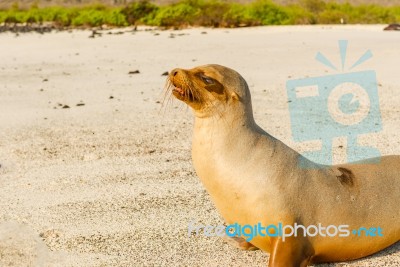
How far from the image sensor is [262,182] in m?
3.10

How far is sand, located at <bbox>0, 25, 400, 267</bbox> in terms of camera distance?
3.69 meters

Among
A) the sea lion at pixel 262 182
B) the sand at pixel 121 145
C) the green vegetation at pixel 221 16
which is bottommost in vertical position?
the sand at pixel 121 145

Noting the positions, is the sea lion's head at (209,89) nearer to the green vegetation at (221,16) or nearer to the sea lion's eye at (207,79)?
the sea lion's eye at (207,79)

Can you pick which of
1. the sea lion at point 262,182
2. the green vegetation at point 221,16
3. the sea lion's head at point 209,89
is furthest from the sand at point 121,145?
the green vegetation at point 221,16

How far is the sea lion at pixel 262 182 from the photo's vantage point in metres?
3.09

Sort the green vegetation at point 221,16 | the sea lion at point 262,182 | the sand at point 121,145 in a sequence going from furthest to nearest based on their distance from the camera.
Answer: the green vegetation at point 221,16 < the sand at point 121,145 < the sea lion at point 262,182

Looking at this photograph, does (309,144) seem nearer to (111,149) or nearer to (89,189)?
(111,149)

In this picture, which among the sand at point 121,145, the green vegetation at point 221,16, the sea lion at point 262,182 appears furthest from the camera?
the green vegetation at point 221,16

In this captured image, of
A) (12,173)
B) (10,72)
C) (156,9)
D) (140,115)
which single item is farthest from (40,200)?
(156,9)

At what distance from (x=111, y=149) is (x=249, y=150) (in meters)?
2.90

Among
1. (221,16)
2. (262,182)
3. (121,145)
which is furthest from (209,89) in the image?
(221,16)

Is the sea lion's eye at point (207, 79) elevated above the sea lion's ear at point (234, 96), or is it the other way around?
the sea lion's eye at point (207, 79)

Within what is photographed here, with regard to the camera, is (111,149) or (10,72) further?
(10,72)

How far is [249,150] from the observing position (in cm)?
316
